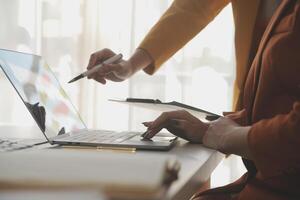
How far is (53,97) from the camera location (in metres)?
0.90

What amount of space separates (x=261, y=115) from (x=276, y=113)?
2cm

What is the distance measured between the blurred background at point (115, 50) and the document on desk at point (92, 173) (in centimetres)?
131

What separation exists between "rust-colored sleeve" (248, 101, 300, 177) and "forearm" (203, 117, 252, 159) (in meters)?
0.02

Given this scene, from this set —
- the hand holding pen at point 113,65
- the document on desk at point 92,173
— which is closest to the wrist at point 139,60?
the hand holding pen at point 113,65

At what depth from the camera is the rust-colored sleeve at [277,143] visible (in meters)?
0.55

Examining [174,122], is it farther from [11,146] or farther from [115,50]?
[115,50]

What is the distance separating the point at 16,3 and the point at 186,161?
58.0 inches

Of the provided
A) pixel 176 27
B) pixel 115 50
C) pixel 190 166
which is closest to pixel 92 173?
pixel 190 166

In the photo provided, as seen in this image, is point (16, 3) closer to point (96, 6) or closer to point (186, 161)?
point (96, 6)

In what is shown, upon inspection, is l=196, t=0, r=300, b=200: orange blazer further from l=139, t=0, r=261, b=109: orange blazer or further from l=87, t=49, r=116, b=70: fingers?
l=87, t=49, r=116, b=70: fingers

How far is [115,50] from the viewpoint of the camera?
1.73 m

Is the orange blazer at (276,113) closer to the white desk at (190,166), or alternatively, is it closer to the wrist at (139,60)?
the white desk at (190,166)

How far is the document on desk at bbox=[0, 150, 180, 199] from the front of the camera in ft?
0.97

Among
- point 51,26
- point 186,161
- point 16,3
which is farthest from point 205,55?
point 186,161
